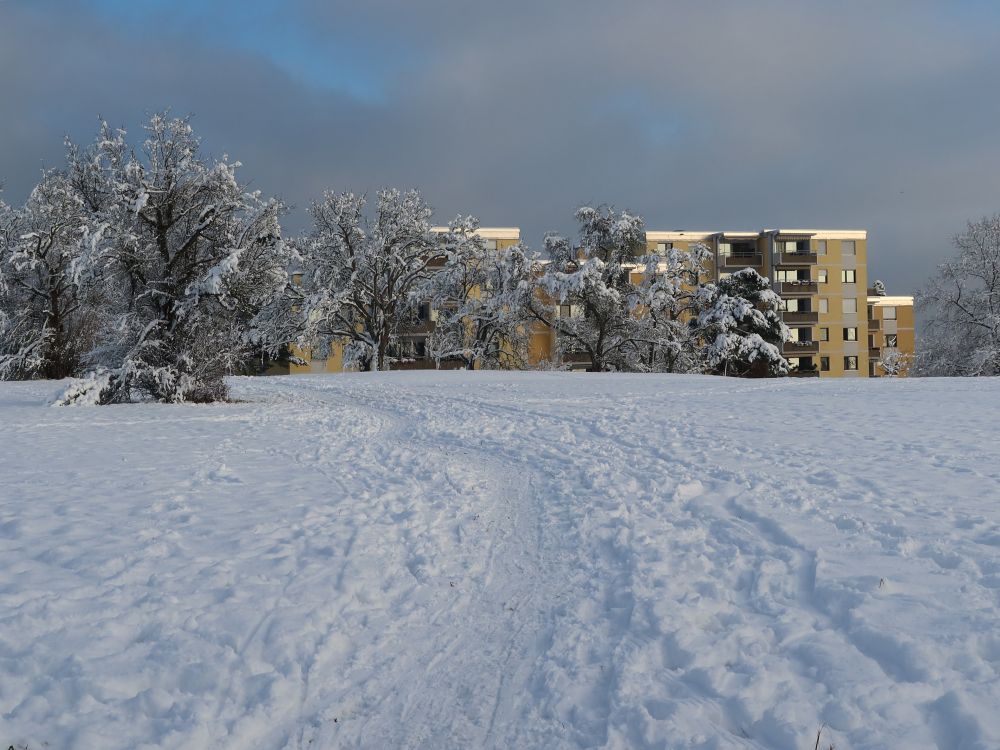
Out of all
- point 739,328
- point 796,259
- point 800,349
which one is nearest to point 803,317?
point 800,349

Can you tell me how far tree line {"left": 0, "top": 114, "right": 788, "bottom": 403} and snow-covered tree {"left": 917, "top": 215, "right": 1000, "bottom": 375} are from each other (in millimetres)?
8680

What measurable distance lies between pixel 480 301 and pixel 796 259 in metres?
43.0

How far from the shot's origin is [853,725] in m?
3.49

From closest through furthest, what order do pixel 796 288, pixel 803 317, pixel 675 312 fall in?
pixel 675 312
pixel 796 288
pixel 803 317

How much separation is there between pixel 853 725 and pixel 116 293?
887 inches

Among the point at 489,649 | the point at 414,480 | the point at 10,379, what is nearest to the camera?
the point at 489,649

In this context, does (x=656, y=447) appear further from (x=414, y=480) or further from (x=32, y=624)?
(x=32, y=624)

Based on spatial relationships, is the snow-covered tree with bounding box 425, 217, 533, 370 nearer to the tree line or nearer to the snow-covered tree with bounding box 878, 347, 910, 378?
the tree line

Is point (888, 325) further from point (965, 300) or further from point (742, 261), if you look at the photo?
point (965, 300)

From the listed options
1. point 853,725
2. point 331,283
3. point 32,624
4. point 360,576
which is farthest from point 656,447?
point 331,283

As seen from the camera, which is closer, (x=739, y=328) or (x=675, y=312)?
(x=739, y=328)

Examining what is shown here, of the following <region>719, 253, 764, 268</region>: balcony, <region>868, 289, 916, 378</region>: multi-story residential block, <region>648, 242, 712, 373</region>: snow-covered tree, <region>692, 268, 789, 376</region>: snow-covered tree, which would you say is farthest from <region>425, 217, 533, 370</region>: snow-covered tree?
<region>868, 289, 916, 378</region>: multi-story residential block

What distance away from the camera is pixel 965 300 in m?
37.5

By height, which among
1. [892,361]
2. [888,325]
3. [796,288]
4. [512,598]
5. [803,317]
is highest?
[796,288]
